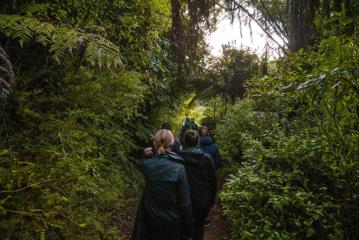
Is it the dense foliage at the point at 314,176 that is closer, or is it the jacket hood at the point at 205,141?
the dense foliage at the point at 314,176

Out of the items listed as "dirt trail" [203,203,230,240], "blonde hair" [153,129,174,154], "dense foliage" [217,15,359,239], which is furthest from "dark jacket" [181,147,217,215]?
"dirt trail" [203,203,230,240]

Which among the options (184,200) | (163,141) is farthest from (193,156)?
(184,200)

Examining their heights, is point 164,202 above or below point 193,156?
below

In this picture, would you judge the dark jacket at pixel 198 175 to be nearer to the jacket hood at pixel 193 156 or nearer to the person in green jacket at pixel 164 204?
the jacket hood at pixel 193 156

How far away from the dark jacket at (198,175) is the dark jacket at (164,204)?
3.47 ft

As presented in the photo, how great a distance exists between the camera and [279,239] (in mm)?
3014

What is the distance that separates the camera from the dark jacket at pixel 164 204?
3.00 metres

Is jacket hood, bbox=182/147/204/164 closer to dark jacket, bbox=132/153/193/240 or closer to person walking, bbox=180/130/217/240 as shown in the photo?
person walking, bbox=180/130/217/240

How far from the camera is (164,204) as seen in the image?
3.01m

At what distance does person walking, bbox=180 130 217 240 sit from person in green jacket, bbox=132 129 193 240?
41.3 inches

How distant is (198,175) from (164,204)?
4.20ft

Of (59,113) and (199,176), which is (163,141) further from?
(59,113)

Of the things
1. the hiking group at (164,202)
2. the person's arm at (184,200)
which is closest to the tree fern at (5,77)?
the hiking group at (164,202)

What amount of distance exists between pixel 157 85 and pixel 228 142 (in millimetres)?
2658
